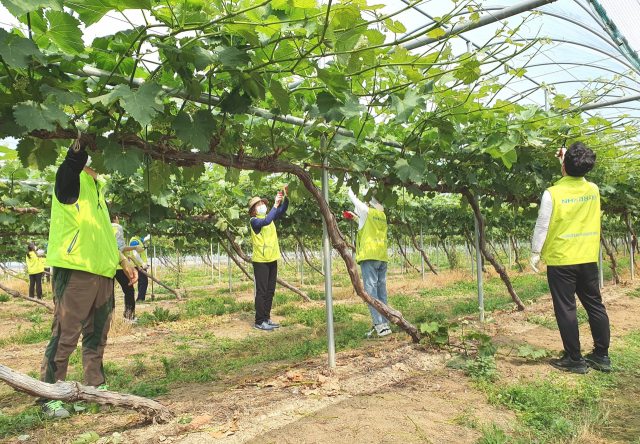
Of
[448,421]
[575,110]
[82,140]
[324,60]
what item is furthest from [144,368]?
[575,110]

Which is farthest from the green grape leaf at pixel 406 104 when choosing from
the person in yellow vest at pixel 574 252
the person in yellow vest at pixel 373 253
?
the person in yellow vest at pixel 373 253

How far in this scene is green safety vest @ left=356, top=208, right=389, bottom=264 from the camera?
16.4 ft

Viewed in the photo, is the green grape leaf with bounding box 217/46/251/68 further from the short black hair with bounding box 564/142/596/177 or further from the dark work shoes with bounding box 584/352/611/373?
the dark work shoes with bounding box 584/352/611/373

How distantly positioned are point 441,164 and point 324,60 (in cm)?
231

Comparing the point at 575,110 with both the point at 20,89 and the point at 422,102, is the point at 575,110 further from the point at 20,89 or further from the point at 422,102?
the point at 20,89

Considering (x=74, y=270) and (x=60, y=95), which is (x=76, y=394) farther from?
(x=60, y=95)

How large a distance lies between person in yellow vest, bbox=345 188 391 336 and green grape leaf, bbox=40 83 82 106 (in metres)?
3.51

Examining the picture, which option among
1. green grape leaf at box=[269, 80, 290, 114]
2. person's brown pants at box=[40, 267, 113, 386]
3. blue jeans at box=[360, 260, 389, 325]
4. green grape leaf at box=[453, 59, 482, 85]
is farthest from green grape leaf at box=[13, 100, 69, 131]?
blue jeans at box=[360, 260, 389, 325]

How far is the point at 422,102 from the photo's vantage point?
2336 millimetres

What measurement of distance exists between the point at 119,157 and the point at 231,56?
92 cm

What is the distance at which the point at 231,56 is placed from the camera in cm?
167

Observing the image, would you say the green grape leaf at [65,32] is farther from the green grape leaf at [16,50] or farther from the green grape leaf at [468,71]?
the green grape leaf at [468,71]

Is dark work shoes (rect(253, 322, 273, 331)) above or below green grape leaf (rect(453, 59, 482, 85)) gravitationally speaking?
below

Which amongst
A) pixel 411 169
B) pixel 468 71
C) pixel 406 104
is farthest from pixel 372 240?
pixel 468 71
